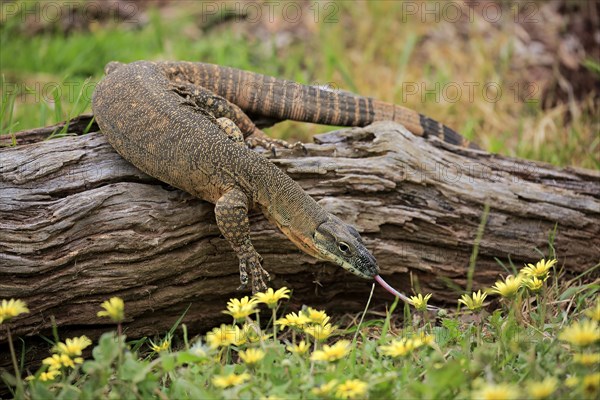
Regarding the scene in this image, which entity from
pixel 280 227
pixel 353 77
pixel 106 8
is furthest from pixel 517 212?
pixel 106 8

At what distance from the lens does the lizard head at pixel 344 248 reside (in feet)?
16.4

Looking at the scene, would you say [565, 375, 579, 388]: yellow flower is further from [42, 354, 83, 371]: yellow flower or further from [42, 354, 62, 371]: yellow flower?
[42, 354, 62, 371]: yellow flower

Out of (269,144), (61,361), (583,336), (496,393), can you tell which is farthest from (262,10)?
(496,393)

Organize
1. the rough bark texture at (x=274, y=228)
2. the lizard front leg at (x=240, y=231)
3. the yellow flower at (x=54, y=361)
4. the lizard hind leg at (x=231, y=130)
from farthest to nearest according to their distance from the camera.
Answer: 1. the lizard hind leg at (x=231, y=130)
2. the lizard front leg at (x=240, y=231)
3. the rough bark texture at (x=274, y=228)
4. the yellow flower at (x=54, y=361)

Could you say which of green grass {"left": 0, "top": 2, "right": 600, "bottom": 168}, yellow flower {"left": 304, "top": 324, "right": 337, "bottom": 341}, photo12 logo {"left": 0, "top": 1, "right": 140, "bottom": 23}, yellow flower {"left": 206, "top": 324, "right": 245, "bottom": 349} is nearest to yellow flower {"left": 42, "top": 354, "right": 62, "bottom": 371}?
yellow flower {"left": 206, "top": 324, "right": 245, "bottom": 349}

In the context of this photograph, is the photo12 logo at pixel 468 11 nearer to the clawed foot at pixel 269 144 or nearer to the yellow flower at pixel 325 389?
the clawed foot at pixel 269 144

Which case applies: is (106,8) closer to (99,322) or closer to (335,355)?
(99,322)

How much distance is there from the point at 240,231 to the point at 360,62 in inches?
235

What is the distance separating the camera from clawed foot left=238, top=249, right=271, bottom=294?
520 cm

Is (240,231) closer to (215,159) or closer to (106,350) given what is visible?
(215,159)

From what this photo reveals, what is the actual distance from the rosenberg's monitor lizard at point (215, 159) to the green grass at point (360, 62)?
2410mm

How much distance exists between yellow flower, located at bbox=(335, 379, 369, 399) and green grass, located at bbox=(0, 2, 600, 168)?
17.3 ft

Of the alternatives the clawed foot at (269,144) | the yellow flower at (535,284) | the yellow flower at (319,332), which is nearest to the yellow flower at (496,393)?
the yellow flower at (319,332)

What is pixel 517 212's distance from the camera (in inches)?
237
